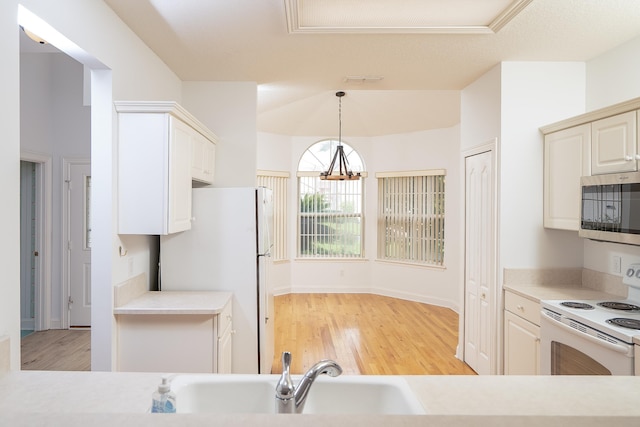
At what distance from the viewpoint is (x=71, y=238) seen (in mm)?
4574

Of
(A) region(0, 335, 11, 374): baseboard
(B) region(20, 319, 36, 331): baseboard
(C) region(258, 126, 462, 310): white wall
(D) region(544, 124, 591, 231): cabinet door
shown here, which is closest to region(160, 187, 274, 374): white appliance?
(A) region(0, 335, 11, 374): baseboard

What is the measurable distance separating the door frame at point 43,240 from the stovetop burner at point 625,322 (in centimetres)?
514

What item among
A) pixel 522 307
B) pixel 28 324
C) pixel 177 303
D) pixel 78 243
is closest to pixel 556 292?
pixel 522 307

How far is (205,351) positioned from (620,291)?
2805 mm

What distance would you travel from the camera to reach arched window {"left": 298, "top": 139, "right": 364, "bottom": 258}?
6863mm

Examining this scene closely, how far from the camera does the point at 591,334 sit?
83.4 inches

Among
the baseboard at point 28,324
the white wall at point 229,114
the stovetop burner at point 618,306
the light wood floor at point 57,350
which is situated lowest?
the light wood floor at point 57,350

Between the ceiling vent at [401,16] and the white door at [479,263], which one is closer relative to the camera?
the ceiling vent at [401,16]

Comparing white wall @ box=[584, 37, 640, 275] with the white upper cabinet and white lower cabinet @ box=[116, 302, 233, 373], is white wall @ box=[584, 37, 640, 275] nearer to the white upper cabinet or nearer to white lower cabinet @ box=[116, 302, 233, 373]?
white lower cabinet @ box=[116, 302, 233, 373]

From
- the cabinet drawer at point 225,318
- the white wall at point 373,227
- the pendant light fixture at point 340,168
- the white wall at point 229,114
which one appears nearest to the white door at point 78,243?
the white wall at point 229,114

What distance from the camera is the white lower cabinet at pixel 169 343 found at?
8.28ft

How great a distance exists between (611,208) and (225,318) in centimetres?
253

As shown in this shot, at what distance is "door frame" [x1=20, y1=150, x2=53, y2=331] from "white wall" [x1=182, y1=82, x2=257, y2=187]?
6.84ft

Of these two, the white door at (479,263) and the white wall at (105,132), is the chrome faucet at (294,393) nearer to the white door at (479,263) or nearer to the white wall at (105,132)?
the white wall at (105,132)
